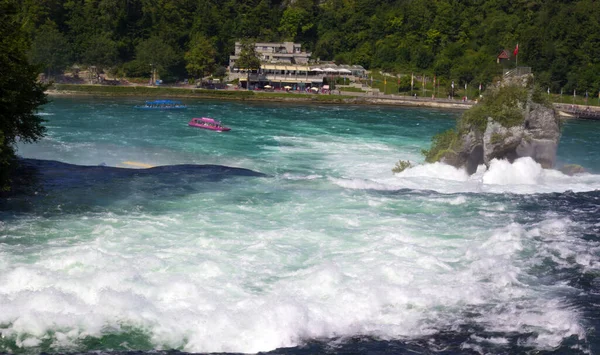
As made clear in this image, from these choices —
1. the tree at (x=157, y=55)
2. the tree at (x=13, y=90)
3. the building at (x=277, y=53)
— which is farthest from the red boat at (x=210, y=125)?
the building at (x=277, y=53)

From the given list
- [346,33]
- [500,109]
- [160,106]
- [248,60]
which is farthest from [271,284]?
[346,33]

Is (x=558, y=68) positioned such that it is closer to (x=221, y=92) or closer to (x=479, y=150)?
(x=221, y=92)

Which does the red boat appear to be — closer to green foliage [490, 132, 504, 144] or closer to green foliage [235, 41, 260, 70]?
green foliage [490, 132, 504, 144]

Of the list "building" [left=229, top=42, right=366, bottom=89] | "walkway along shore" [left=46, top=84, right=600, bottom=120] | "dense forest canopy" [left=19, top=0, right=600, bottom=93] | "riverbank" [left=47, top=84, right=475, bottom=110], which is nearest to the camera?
"walkway along shore" [left=46, top=84, right=600, bottom=120]

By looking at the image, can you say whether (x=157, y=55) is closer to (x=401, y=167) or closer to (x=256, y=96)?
(x=256, y=96)

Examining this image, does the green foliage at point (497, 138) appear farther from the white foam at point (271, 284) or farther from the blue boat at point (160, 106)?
the blue boat at point (160, 106)

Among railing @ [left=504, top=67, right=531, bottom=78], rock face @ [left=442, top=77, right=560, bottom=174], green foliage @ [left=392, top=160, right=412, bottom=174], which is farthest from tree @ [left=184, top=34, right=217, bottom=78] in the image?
rock face @ [left=442, top=77, right=560, bottom=174]
